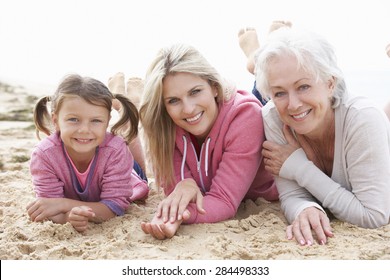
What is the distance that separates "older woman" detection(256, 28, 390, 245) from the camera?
6.51 feet

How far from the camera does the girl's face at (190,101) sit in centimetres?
218

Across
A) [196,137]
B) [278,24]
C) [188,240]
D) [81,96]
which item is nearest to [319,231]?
[188,240]

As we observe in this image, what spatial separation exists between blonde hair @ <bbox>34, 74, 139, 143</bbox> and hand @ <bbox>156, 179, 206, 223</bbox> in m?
0.54

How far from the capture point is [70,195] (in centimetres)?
249

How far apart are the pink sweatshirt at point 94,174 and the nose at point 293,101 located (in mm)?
915

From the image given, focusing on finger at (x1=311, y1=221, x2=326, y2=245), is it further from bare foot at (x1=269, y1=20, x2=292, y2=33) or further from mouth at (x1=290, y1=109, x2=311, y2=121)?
bare foot at (x1=269, y1=20, x2=292, y2=33)

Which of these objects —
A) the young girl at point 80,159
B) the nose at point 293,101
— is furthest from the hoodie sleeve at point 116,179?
the nose at point 293,101

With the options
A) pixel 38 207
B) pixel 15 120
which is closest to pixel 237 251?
pixel 38 207

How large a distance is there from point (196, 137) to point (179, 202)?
0.43m

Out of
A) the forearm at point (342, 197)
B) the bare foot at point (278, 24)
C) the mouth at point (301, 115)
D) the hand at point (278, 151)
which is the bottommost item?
the forearm at point (342, 197)

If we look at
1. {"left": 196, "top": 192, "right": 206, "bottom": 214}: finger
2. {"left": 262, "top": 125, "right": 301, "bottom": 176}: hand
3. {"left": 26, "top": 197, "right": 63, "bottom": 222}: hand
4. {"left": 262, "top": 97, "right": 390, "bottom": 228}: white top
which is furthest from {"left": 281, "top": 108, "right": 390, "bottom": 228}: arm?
{"left": 26, "top": 197, "right": 63, "bottom": 222}: hand

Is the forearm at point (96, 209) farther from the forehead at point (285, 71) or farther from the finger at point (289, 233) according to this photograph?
the forehead at point (285, 71)

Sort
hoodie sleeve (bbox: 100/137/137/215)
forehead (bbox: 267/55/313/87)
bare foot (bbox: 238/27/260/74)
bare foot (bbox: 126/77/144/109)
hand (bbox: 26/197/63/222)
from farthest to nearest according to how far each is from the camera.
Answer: bare foot (bbox: 238/27/260/74) → bare foot (bbox: 126/77/144/109) → hoodie sleeve (bbox: 100/137/137/215) → hand (bbox: 26/197/63/222) → forehead (bbox: 267/55/313/87)
